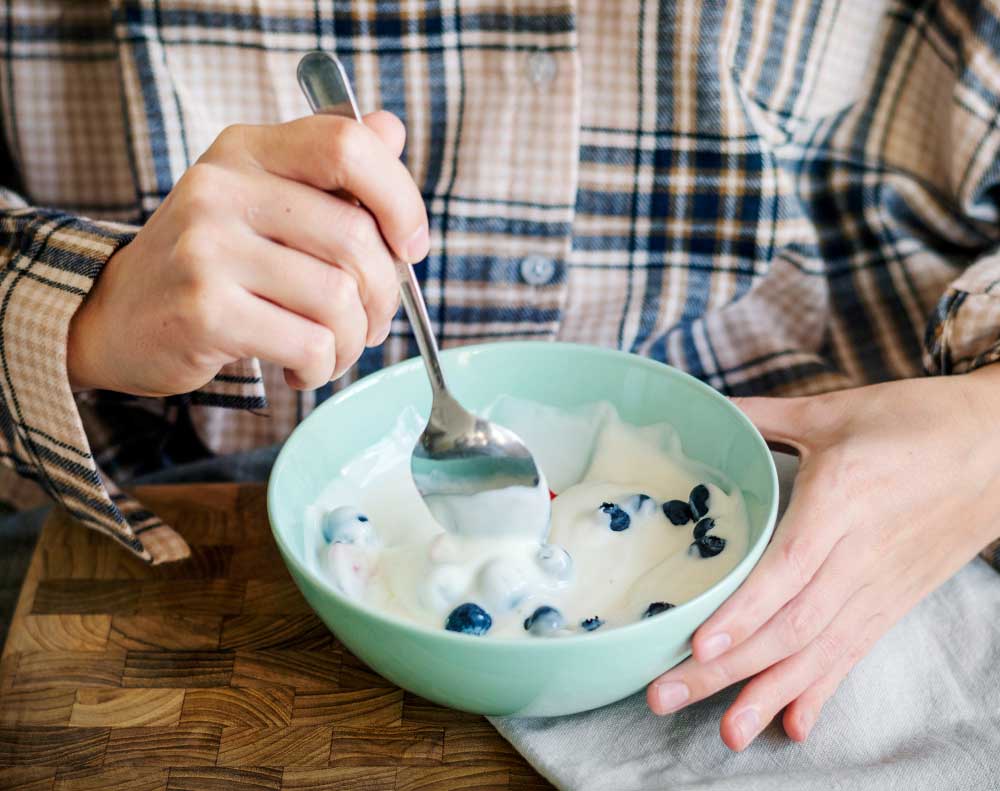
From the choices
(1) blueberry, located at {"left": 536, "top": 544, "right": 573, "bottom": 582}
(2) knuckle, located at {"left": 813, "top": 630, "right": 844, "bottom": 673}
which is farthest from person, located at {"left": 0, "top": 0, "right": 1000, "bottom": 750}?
(1) blueberry, located at {"left": 536, "top": 544, "right": 573, "bottom": 582}

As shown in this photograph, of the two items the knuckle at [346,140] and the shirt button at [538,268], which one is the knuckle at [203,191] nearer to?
the knuckle at [346,140]

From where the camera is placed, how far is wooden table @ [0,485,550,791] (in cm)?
65

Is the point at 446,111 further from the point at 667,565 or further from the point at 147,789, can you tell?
the point at 147,789

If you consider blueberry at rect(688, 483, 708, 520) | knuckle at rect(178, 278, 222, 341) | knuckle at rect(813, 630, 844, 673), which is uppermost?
knuckle at rect(178, 278, 222, 341)

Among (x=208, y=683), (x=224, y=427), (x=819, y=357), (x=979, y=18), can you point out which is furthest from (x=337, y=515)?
(x=979, y=18)

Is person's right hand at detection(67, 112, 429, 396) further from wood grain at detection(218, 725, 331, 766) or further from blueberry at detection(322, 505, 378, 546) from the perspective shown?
wood grain at detection(218, 725, 331, 766)

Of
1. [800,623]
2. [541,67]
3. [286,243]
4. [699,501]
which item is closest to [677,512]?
[699,501]

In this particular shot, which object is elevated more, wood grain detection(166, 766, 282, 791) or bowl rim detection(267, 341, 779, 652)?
bowl rim detection(267, 341, 779, 652)

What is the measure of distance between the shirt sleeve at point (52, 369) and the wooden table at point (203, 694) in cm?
5

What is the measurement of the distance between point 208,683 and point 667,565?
369 millimetres

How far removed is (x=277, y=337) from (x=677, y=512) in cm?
34

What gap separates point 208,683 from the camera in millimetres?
714

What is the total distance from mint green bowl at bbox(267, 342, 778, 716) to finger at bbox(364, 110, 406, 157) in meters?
0.22

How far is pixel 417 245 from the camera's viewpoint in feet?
2.18
